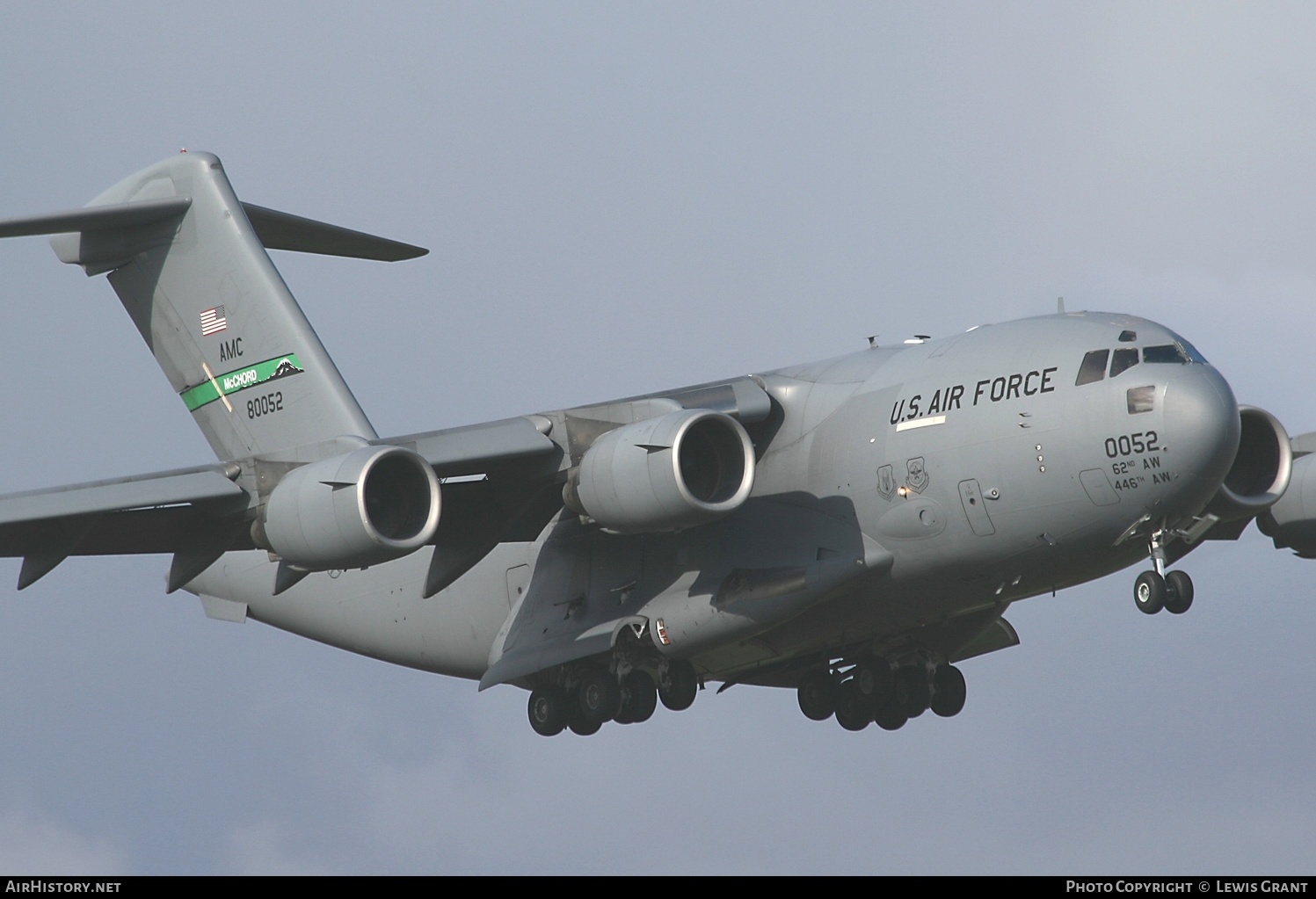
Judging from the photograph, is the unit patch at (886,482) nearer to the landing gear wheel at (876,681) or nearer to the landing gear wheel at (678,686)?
the landing gear wheel at (678,686)

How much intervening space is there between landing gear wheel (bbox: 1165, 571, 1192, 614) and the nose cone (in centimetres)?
54

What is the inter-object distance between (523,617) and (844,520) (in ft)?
9.69

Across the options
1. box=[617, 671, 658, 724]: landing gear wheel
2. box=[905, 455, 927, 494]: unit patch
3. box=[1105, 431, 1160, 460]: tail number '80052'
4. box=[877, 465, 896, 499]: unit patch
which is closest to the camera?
box=[1105, 431, 1160, 460]: tail number '80052'

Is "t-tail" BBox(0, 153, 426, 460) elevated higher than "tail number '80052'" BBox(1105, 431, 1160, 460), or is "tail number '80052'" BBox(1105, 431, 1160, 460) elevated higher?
"t-tail" BBox(0, 153, 426, 460)

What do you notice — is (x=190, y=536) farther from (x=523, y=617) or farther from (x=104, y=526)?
(x=523, y=617)

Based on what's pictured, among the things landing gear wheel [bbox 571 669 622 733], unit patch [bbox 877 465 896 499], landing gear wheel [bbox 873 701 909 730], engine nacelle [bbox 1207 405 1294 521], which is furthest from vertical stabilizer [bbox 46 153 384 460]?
engine nacelle [bbox 1207 405 1294 521]

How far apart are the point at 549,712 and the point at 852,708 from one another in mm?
2639

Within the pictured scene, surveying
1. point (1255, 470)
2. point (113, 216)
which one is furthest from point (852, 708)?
point (113, 216)

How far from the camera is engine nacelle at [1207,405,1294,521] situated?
14797mm

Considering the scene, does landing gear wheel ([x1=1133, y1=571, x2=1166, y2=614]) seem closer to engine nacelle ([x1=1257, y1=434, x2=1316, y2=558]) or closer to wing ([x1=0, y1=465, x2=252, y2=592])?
engine nacelle ([x1=1257, y1=434, x2=1316, y2=558])

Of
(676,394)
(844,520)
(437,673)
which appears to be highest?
(676,394)

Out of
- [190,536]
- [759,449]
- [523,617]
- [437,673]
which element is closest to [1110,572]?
[759,449]
